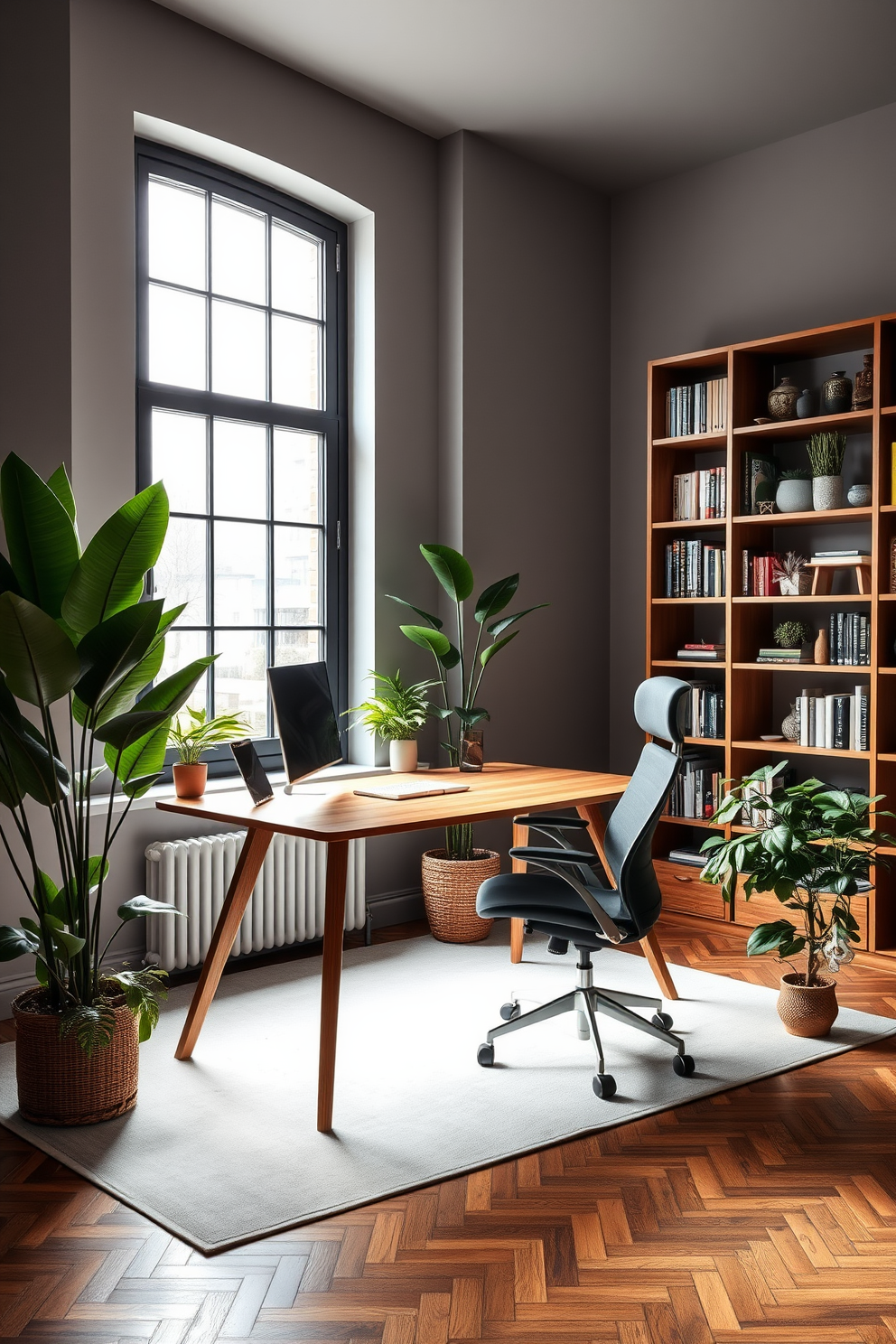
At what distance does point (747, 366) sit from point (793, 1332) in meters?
3.85

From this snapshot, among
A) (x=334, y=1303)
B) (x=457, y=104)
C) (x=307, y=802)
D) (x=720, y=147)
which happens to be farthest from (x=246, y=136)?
(x=334, y=1303)

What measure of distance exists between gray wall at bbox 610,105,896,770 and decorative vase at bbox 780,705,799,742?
1051 mm

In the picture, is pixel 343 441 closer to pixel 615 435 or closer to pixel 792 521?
pixel 615 435

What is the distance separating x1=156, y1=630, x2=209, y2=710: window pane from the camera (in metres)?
4.35

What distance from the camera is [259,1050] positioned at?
336 cm

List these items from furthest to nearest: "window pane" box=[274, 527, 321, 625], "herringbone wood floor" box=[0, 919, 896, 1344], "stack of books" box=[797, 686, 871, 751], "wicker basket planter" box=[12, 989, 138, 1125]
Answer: "window pane" box=[274, 527, 321, 625] < "stack of books" box=[797, 686, 871, 751] < "wicker basket planter" box=[12, 989, 138, 1125] < "herringbone wood floor" box=[0, 919, 896, 1344]

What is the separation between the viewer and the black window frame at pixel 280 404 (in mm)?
4203

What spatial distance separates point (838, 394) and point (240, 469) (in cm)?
245

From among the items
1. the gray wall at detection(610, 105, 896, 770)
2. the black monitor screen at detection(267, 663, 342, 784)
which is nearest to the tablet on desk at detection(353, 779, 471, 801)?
the black monitor screen at detection(267, 663, 342, 784)

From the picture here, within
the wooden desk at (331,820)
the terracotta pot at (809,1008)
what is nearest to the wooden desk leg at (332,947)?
the wooden desk at (331,820)

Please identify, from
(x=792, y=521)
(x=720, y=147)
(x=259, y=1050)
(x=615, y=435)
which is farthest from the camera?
(x=615, y=435)

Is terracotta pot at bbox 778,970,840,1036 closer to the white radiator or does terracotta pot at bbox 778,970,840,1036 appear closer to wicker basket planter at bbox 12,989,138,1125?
the white radiator

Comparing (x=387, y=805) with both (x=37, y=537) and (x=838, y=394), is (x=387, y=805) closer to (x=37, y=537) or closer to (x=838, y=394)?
(x=37, y=537)

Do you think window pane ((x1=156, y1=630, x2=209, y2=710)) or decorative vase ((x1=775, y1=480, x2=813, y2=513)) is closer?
window pane ((x1=156, y1=630, x2=209, y2=710))
